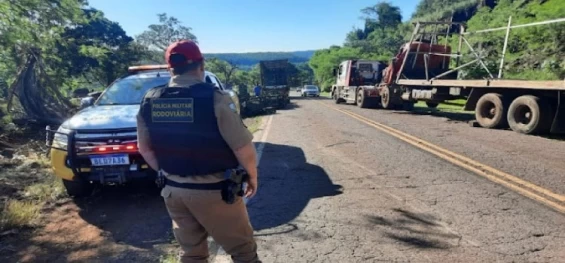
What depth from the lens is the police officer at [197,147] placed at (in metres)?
2.33

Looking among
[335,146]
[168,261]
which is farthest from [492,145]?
[168,261]

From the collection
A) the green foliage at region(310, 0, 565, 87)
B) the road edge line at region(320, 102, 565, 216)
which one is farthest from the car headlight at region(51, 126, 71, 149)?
the green foliage at region(310, 0, 565, 87)

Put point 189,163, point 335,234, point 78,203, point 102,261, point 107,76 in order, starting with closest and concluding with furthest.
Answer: point 189,163
point 102,261
point 335,234
point 78,203
point 107,76

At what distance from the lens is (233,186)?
7.84 feet

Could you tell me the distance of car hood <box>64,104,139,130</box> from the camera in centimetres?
509

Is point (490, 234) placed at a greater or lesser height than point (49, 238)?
greater

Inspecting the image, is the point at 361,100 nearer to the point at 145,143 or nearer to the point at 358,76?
the point at 358,76

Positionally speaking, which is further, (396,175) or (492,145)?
(492,145)

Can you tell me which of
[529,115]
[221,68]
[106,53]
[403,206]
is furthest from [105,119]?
[221,68]

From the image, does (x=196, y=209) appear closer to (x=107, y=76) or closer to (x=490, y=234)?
(x=490, y=234)

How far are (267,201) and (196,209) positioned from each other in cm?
265

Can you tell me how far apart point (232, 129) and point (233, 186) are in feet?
1.11

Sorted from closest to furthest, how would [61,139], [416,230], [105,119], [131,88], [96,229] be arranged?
1. [416,230]
2. [96,229]
3. [61,139]
4. [105,119]
5. [131,88]

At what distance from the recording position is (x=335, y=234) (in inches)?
153
